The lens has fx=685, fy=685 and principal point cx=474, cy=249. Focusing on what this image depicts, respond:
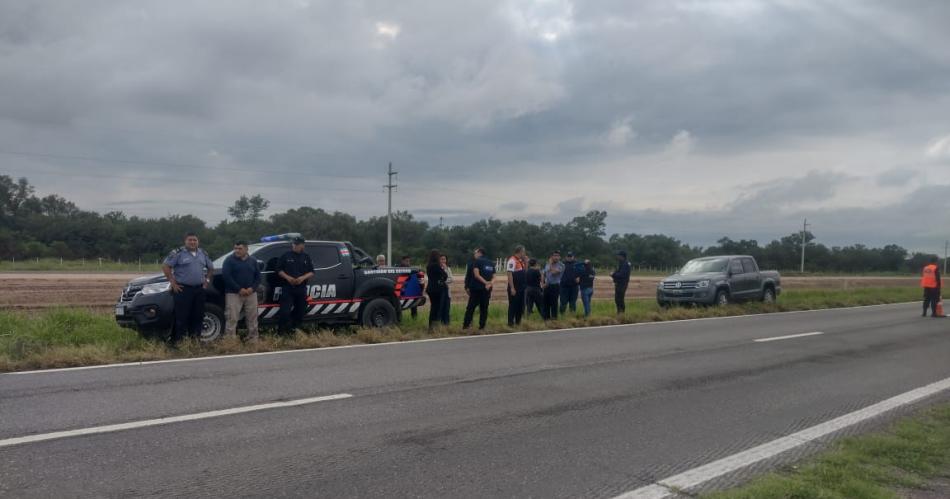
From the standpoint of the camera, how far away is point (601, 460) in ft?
16.5

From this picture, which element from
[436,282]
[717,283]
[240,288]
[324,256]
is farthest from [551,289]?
[240,288]

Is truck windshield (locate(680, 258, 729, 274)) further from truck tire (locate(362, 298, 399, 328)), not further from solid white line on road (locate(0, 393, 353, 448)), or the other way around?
solid white line on road (locate(0, 393, 353, 448))

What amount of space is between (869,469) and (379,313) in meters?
9.19

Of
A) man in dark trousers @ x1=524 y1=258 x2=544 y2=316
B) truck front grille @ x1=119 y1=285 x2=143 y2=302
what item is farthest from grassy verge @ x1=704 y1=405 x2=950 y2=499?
man in dark trousers @ x1=524 y1=258 x2=544 y2=316

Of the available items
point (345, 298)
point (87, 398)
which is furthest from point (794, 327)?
point (87, 398)

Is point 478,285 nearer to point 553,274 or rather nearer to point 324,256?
point 324,256

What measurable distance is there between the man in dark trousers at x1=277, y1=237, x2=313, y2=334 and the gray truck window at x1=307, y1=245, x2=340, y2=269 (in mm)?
818

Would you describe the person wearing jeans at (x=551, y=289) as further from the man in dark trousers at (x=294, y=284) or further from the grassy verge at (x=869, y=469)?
the grassy verge at (x=869, y=469)

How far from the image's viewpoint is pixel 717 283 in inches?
782

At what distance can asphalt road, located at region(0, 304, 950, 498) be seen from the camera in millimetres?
4445

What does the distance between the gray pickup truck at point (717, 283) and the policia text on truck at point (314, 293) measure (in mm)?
9448

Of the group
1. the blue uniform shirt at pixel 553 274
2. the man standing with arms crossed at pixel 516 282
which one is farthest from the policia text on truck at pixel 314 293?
the blue uniform shirt at pixel 553 274

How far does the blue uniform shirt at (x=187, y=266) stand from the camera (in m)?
9.96

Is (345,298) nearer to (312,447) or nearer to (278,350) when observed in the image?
(278,350)
